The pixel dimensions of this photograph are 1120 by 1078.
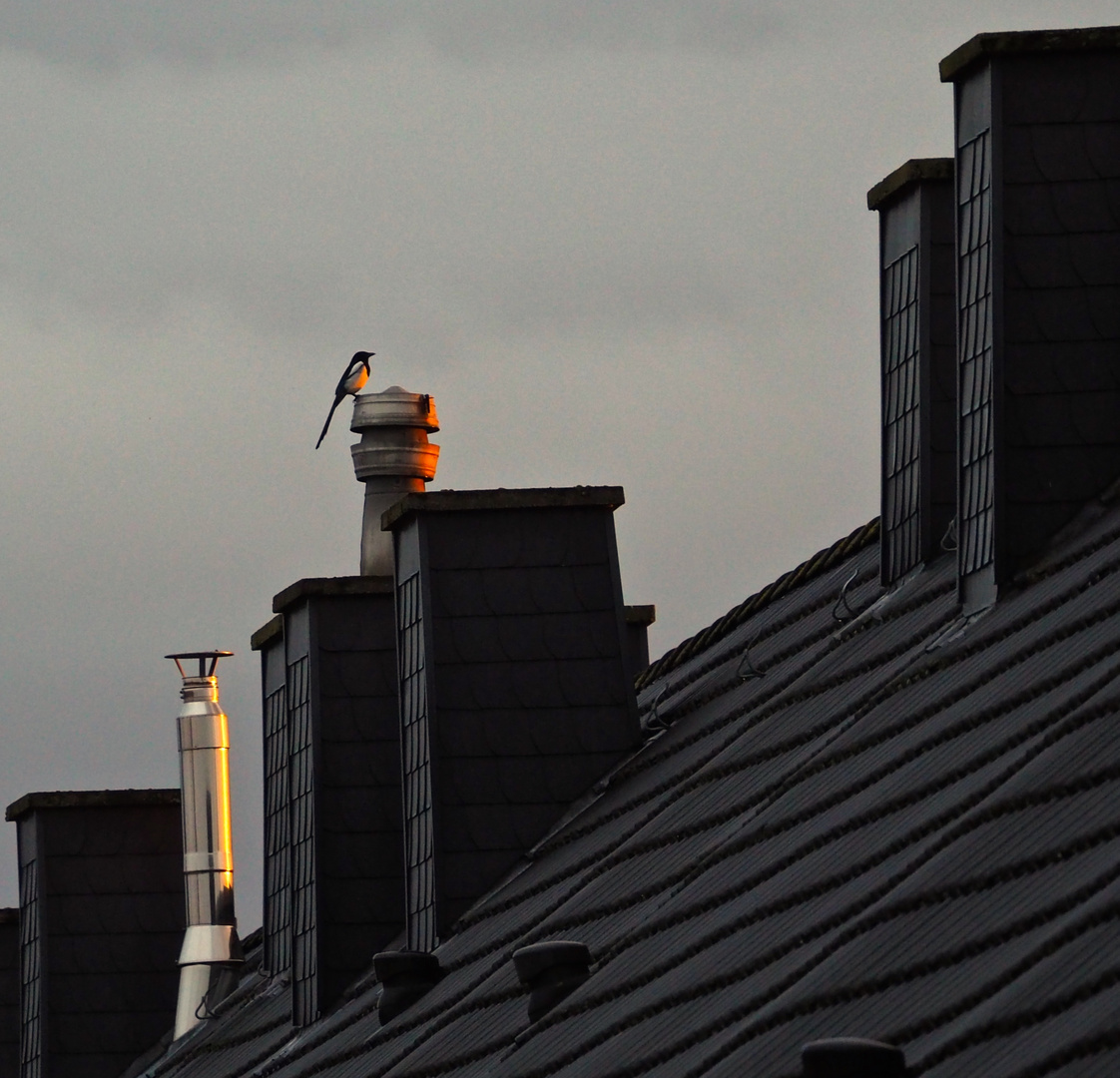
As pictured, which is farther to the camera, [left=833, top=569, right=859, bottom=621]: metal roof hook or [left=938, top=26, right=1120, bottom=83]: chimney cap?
[left=833, top=569, right=859, bottom=621]: metal roof hook

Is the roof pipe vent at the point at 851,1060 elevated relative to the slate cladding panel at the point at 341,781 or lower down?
lower down

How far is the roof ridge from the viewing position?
14.7 m

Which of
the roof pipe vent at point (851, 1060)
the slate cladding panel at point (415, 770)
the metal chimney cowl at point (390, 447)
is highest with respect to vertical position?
the metal chimney cowl at point (390, 447)

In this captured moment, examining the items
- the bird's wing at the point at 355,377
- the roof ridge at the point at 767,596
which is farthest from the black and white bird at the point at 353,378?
the roof ridge at the point at 767,596

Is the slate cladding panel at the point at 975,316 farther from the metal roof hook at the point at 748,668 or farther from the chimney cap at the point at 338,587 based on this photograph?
the chimney cap at the point at 338,587

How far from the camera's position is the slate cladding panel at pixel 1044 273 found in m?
11.6

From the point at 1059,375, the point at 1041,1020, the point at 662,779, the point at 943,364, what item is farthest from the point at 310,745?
the point at 1041,1020

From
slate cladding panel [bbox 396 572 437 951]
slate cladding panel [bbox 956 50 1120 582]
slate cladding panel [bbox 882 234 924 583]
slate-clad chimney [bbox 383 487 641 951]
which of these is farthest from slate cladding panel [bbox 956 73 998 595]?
slate cladding panel [bbox 396 572 437 951]

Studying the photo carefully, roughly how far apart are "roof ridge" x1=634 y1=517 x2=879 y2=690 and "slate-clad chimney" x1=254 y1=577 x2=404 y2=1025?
1474 mm

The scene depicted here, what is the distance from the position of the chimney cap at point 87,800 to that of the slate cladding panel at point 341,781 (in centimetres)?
384

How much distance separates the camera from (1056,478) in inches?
452

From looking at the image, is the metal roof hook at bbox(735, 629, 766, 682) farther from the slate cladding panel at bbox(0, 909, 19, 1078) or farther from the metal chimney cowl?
the slate cladding panel at bbox(0, 909, 19, 1078)

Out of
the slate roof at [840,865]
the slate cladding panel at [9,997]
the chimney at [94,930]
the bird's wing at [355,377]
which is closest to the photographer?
the slate roof at [840,865]

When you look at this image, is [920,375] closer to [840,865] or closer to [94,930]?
[840,865]
